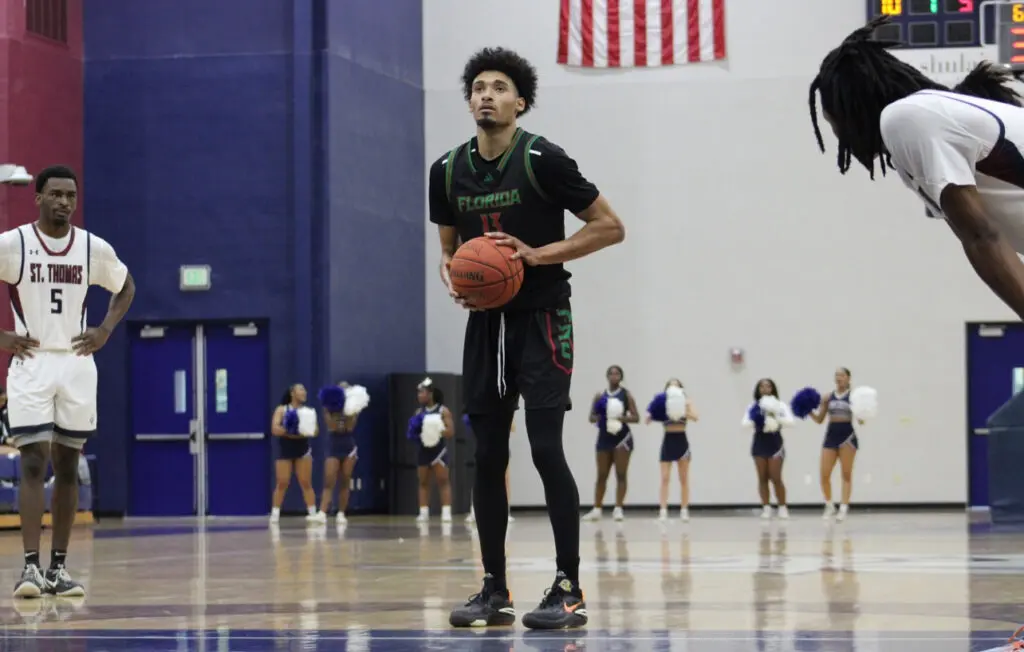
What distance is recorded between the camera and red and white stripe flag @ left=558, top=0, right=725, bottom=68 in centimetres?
2533

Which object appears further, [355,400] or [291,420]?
[355,400]

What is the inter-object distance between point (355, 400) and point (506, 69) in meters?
15.8

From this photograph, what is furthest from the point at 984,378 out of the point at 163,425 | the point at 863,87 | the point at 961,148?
the point at 961,148

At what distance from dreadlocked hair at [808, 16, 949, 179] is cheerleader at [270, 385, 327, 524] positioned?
1729 centimetres

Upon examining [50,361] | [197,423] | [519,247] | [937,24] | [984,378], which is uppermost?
[937,24]

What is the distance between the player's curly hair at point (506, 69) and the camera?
648cm

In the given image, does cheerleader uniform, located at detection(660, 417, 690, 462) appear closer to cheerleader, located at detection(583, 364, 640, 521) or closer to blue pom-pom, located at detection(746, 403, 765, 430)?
cheerleader, located at detection(583, 364, 640, 521)

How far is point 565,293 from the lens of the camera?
6.52 metres

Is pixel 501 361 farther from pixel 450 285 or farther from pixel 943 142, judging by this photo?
pixel 943 142

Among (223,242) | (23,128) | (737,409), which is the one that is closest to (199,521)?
(223,242)

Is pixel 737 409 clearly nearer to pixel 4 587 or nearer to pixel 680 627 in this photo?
pixel 4 587

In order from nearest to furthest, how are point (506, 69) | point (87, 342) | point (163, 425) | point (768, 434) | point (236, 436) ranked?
point (506, 69) → point (87, 342) → point (768, 434) → point (236, 436) → point (163, 425)

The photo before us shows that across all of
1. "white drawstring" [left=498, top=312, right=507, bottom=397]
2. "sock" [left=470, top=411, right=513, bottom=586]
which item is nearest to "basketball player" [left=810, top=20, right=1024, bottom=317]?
"white drawstring" [left=498, top=312, right=507, bottom=397]

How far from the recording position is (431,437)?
2184 cm
